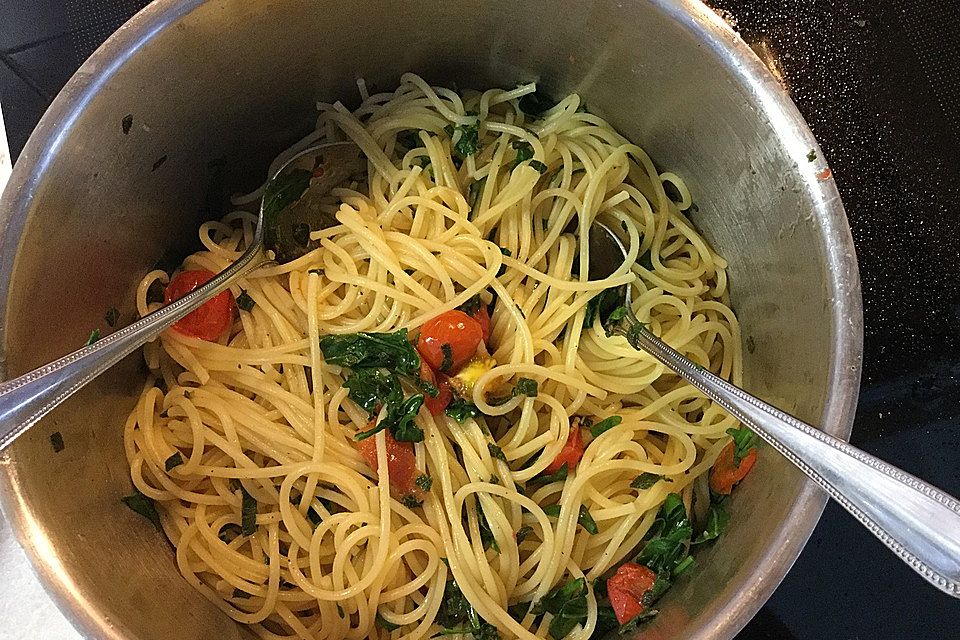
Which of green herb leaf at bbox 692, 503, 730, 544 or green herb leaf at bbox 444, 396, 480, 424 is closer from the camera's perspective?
green herb leaf at bbox 692, 503, 730, 544

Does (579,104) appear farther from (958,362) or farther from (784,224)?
(958,362)

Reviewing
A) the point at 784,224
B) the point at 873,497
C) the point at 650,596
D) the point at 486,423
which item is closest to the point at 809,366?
the point at 784,224

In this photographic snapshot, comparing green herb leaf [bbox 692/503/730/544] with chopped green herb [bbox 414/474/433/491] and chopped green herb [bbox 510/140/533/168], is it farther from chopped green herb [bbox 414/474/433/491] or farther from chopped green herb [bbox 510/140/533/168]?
chopped green herb [bbox 510/140/533/168]

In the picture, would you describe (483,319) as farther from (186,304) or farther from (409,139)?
(186,304)

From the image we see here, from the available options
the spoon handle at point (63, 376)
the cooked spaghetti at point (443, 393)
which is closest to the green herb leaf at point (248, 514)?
the cooked spaghetti at point (443, 393)

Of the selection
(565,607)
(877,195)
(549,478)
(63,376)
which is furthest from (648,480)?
(63,376)

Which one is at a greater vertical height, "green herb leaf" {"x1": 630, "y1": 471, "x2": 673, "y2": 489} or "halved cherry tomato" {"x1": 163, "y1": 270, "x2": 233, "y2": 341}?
"halved cherry tomato" {"x1": 163, "y1": 270, "x2": 233, "y2": 341}

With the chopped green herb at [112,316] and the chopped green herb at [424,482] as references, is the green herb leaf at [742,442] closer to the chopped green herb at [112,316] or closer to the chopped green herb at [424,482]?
the chopped green herb at [424,482]

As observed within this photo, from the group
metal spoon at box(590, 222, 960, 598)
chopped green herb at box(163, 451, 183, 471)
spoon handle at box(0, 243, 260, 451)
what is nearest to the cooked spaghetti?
chopped green herb at box(163, 451, 183, 471)
